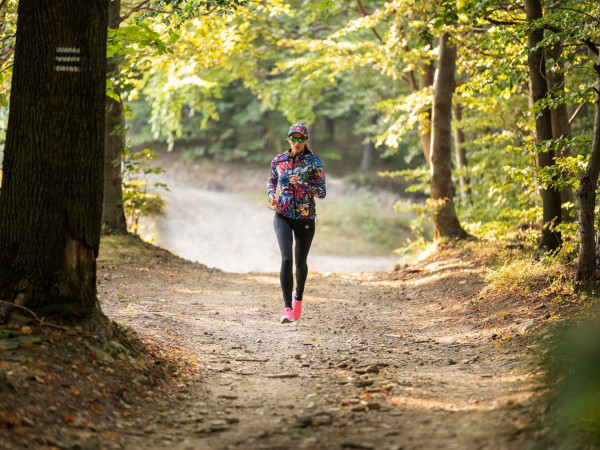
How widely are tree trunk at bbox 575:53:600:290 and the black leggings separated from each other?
3.04 metres

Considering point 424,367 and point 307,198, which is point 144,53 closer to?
point 307,198

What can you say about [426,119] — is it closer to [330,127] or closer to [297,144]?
[297,144]

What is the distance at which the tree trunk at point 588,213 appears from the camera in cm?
704

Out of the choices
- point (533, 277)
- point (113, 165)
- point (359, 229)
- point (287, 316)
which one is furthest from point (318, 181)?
point (359, 229)

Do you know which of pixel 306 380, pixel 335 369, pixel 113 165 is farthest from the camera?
pixel 113 165

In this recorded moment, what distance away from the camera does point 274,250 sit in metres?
27.3

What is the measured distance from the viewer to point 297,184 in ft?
25.6

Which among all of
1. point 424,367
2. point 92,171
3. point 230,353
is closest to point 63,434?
point 92,171

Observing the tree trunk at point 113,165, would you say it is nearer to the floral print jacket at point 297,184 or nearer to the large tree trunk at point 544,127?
the floral print jacket at point 297,184

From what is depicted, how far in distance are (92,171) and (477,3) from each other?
5.32 m

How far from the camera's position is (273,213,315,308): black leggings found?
25.5ft

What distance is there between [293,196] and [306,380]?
3.00m

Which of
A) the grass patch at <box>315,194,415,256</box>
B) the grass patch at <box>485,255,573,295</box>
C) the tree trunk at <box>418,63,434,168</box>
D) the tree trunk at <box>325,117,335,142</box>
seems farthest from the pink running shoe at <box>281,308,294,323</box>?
the tree trunk at <box>325,117,335,142</box>

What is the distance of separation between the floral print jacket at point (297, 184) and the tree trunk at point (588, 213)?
9.57 ft
